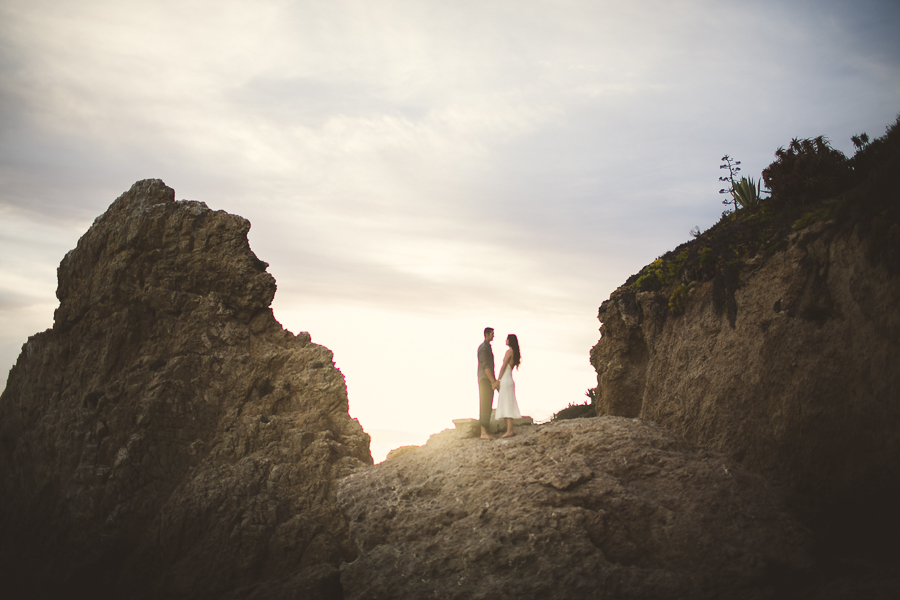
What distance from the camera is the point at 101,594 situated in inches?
430

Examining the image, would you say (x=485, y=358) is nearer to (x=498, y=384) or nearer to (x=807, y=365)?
(x=498, y=384)

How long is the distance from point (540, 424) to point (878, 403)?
6576 mm

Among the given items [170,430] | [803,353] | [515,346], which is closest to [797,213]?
[803,353]

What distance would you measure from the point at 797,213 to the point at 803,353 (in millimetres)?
3826

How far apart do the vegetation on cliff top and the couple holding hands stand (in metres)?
4.60

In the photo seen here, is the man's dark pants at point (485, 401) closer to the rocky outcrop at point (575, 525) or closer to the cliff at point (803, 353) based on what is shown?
the rocky outcrop at point (575, 525)

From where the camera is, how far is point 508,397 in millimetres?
12883

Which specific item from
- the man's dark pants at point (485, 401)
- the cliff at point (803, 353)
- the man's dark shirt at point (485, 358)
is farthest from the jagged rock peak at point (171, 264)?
the cliff at point (803, 353)

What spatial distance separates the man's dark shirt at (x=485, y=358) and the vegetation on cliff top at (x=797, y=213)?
502 cm

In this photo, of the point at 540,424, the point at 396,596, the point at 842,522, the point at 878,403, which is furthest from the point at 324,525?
the point at 878,403

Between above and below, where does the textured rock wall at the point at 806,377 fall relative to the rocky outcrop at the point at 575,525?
above

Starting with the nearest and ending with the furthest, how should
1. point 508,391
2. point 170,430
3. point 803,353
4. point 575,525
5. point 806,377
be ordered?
point 575,525, point 806,377, point 803,353, point 170,430, point 508,391

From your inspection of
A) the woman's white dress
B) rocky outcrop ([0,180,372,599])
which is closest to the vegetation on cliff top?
the woman's white dress

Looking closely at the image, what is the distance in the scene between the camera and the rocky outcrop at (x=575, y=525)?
29.0 ft
